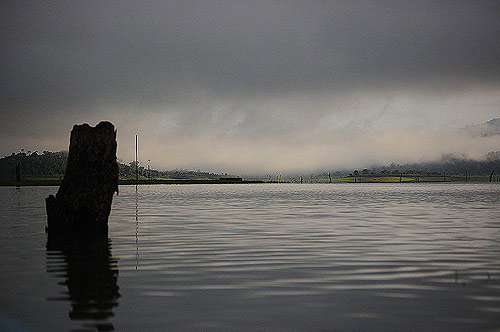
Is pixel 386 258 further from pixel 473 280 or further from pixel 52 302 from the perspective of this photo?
pixel 52 302

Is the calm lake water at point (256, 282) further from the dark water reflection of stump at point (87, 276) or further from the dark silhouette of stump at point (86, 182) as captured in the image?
the dark silhouette of stump at point (86, 182)

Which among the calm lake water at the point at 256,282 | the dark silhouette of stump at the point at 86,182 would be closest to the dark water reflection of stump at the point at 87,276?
the calm lake water at the point at 256,282

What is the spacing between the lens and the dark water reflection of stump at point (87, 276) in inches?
424

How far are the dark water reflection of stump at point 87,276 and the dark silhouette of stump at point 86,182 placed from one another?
1129 millimetres

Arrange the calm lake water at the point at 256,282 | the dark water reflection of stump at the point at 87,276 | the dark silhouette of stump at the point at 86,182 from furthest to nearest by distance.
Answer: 1. the dark silhouette of stump at the point at 86,182
2. the dark water reflection of stump at the point at 87,276
3. the calm lake water at the point at 256,282

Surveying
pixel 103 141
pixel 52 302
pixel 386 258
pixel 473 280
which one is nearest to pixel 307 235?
pixel 386 258

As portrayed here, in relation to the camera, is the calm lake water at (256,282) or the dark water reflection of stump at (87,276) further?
the dark water reflection of stump at (87,276)

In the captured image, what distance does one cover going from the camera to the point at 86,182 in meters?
24.2

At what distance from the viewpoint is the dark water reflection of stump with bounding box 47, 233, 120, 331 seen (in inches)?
424

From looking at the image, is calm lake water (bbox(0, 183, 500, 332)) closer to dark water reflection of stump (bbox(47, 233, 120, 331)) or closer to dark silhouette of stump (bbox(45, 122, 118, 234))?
dark water reflection of stump (bbox(47, 233, 120, 331))

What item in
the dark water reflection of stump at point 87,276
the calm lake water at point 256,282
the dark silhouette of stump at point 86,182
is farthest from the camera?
the dark silhouette of stump at point 86,182

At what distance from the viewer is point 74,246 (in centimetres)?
2195

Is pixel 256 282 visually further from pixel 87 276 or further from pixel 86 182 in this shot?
pixel 86 182

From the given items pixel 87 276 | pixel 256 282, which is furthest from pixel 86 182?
pixel 256 282
